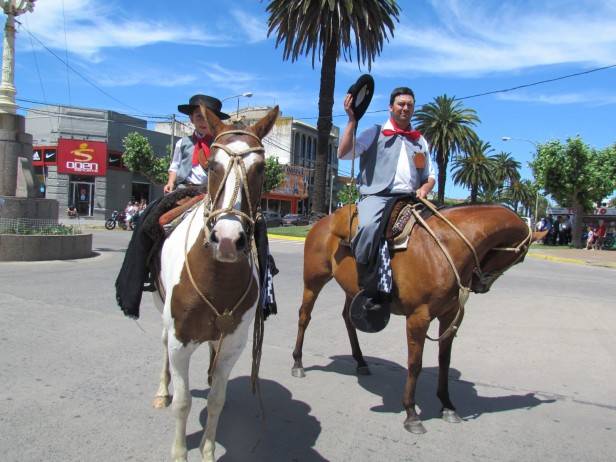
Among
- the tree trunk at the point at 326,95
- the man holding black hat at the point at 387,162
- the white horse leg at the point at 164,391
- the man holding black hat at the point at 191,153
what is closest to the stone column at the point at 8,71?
the man holding black hat at the point at 191,153

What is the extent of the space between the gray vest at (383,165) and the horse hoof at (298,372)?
6.11 feet

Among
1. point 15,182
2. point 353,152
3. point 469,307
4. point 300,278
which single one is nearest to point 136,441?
point 353,152

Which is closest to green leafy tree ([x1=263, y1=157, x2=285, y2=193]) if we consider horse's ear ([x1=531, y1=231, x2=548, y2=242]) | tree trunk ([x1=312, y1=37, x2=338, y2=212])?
tree trunk ([x1=312, y1=37, x2=338, y2=212])

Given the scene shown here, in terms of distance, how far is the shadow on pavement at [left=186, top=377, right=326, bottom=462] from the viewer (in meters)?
3.25

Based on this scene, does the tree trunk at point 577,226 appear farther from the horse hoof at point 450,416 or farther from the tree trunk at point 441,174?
the horse hoof at point 450,416

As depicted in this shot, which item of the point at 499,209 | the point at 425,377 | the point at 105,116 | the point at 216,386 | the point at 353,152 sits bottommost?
the point at 425,377

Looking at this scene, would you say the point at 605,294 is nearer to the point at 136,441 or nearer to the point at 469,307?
the point at 469,307

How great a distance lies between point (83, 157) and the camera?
120 ft

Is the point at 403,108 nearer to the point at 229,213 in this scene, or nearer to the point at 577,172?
the point at 229,213

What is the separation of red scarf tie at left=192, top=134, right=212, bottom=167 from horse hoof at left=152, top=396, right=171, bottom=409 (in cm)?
201

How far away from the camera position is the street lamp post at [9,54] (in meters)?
11.9

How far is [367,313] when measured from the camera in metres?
3.98

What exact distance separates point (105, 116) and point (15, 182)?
28.8 metres

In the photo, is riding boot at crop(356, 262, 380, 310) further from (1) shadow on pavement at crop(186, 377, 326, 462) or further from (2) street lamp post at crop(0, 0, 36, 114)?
(2) street lamp post at crop(0, 0, 36, 114)
